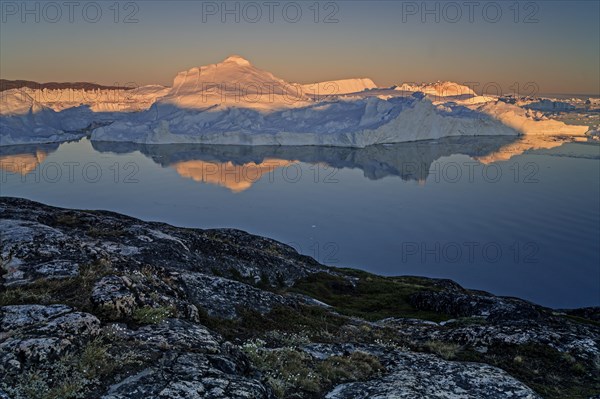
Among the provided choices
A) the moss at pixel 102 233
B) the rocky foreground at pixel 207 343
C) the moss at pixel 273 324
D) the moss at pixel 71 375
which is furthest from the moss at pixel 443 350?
the moss at pixel 102 233

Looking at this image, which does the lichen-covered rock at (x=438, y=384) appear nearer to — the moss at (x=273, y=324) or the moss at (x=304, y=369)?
the moss at (x=304, y=369)

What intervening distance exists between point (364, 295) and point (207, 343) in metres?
14.1

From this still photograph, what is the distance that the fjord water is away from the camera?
2902cm

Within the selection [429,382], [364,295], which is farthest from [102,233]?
[364,295]

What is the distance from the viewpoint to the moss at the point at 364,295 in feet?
55.2

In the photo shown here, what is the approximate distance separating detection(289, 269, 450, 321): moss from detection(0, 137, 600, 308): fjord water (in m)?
7.80

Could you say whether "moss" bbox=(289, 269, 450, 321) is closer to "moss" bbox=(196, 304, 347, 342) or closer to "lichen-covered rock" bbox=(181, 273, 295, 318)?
"moss" bbox=(196, 304, 347, 342)

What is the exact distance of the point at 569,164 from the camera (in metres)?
61.4

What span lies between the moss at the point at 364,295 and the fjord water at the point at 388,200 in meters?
7.80

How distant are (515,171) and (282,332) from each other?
189 ft

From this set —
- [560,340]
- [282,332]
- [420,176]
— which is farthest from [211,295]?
[420,176]

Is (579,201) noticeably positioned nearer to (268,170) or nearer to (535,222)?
(535,222)

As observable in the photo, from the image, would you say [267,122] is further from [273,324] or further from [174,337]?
[174,337]

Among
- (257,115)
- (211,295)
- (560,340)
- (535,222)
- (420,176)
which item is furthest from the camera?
(257,115)
